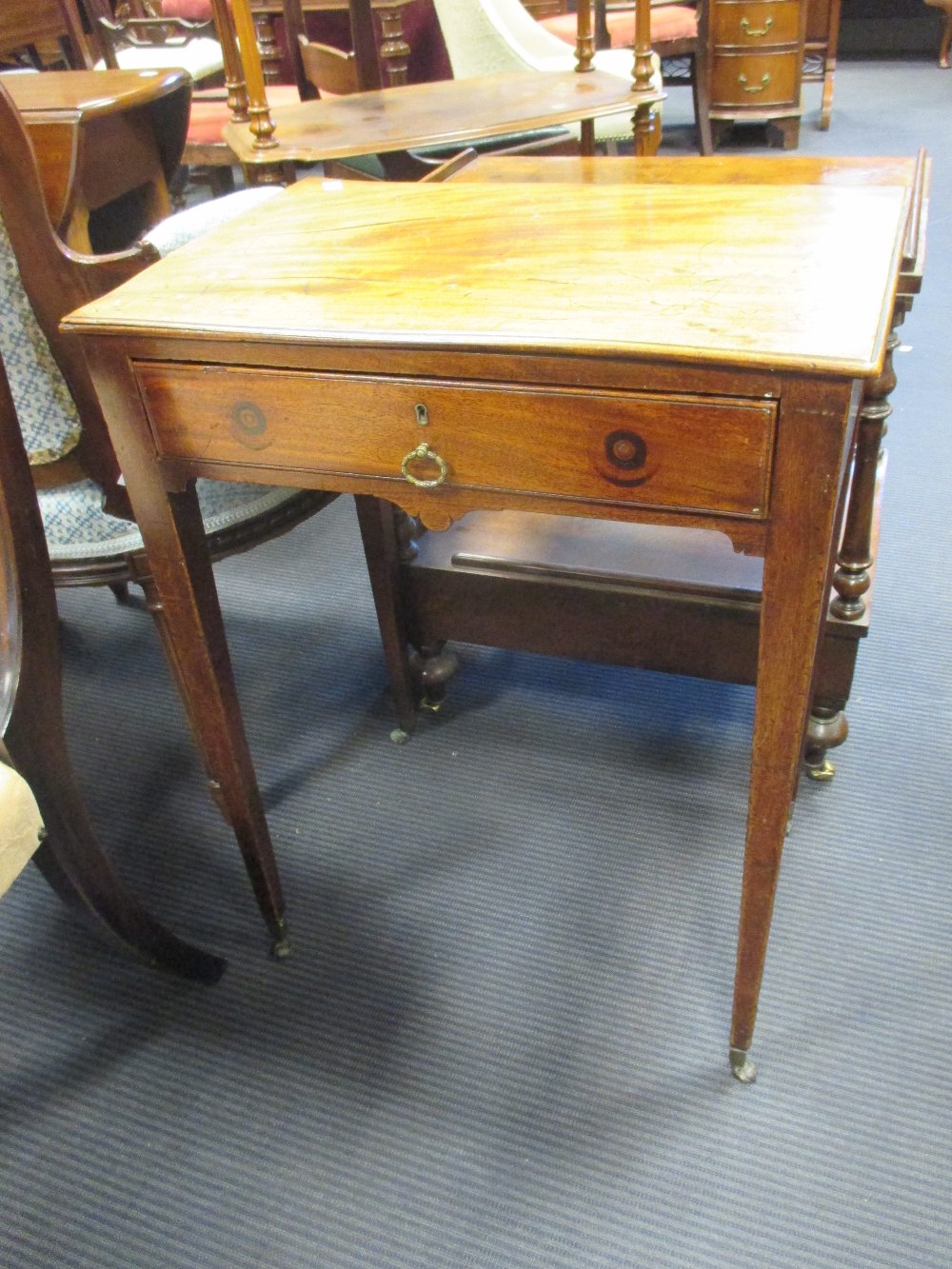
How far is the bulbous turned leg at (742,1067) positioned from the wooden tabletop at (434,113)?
4.79 ft

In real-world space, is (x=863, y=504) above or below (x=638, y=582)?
above

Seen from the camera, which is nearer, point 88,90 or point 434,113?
point 88,90

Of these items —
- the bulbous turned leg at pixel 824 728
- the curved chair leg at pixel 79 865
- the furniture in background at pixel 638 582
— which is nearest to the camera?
the curved chair leg at pixel 79 865

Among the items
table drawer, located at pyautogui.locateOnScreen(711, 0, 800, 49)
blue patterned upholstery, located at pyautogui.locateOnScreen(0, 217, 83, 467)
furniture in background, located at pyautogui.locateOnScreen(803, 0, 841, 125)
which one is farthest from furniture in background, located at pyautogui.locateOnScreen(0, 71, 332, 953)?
furniture in background, located at pyautogui.locateOnScreen(803, 0, 841, 125)

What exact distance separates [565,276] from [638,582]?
0.54 metres

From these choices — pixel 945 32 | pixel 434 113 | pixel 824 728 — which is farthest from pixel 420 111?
pixel 945 32

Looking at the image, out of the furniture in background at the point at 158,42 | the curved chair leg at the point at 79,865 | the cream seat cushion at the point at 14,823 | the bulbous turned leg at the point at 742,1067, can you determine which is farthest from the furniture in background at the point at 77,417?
the furniture in background at the point at 158,42

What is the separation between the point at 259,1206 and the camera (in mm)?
1005

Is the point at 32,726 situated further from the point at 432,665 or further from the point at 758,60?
the point at 758,60

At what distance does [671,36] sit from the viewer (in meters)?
3.46

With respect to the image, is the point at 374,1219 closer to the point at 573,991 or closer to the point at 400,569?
the point at 573,991

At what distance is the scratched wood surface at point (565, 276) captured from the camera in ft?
2.27

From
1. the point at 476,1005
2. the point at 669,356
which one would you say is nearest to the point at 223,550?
the point at 476,1005

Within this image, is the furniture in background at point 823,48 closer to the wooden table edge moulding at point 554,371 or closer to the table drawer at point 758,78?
the table drawer at point 758,78
